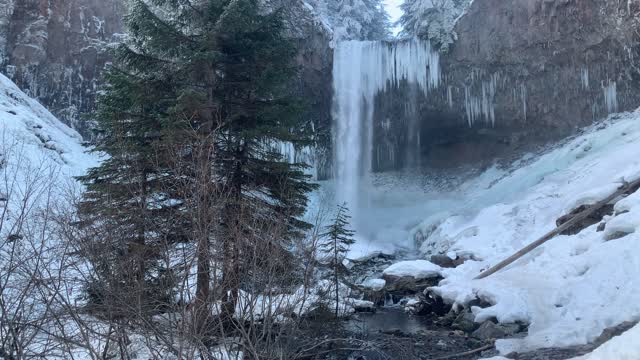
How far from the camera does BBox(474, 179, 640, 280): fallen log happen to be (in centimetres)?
1441

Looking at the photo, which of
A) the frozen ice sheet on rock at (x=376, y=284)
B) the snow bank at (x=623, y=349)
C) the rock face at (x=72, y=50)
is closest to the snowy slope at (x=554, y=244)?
the frozen ice sheet on rock at (x=376, y=284)

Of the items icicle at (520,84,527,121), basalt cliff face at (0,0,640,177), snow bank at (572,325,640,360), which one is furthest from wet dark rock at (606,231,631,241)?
icicle at (520,84,527,121)

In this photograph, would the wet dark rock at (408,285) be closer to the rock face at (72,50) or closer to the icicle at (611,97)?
the icicle at (611,97)

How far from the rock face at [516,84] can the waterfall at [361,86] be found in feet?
2.01

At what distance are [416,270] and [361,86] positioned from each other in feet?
47.7

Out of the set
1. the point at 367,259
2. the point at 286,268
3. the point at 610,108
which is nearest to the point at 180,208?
the point at 286,268

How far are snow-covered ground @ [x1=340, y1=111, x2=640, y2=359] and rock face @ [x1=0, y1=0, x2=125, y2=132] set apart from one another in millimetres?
16967

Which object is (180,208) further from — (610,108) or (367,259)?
(610,108)

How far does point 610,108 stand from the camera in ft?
78.0

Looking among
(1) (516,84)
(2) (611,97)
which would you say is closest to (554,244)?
(2) (611,97)

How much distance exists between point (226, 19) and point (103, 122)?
355cm

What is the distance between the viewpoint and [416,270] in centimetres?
1825

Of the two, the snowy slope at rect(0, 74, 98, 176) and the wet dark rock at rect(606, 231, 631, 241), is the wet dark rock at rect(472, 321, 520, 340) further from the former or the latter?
the snowy slope at rect(0, 74, 98, 176)

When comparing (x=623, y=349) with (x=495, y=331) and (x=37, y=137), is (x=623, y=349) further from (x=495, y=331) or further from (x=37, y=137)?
(x=37, y=137)
